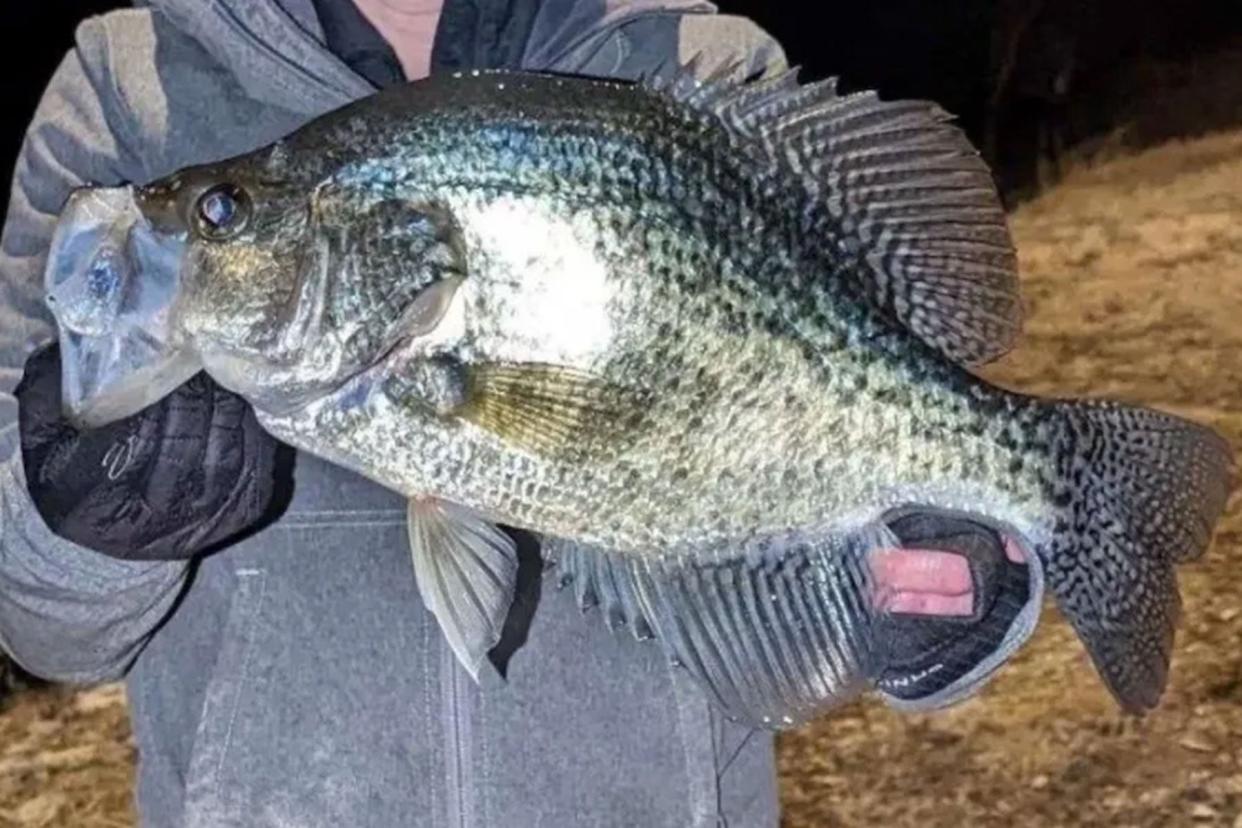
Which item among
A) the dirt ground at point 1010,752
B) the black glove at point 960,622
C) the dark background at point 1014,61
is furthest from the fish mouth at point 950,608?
the dark background at point 1014,61

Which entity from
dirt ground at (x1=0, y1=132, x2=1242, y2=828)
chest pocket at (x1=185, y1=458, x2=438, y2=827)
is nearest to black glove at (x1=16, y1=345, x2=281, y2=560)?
chest pocket at (x1=185, y1=458, x2=438, y2=827)

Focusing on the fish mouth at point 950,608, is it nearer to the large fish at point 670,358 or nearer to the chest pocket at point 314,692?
the large fish at point 670,358

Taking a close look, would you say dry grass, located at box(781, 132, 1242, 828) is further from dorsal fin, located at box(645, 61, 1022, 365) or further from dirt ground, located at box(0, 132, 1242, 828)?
dorsal fin, located at box(645, 61, 1022, 365)

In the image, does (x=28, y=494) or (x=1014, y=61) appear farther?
(x=1014, y=61)

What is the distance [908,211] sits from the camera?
Answer: 210 cm

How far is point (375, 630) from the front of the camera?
2334 millimetres

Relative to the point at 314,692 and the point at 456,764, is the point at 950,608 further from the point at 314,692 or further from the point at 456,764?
the point at 314,692

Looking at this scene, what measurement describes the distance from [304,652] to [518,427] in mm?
648

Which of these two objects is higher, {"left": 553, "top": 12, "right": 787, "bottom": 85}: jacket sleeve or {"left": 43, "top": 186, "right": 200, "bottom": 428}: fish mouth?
{"left": 553, "top": 12, "right": 787, "bottom": 85}: jacket sleeve

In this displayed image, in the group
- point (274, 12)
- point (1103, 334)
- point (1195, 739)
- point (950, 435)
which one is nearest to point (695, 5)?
point (274, 12)

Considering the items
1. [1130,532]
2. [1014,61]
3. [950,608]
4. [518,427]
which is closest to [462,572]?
[518,427]

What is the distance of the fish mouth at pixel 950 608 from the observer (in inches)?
→ 85.8

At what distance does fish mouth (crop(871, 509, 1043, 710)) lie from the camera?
7.15 ft

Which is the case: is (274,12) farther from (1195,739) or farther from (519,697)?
(1195,739)
